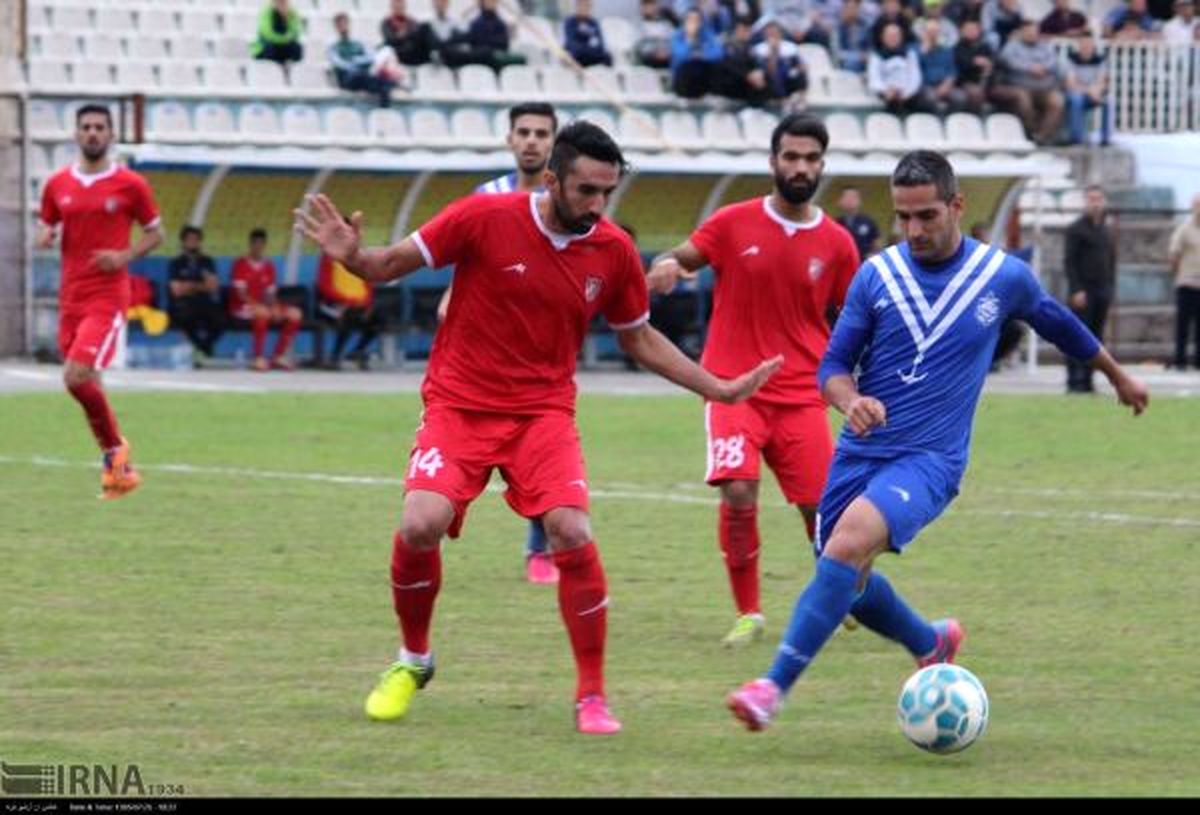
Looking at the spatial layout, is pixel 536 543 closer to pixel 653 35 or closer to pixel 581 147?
pixel 581 147

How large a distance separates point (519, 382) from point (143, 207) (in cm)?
832

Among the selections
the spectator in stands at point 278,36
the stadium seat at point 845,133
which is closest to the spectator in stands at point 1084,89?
the stadium seat at point 845,133

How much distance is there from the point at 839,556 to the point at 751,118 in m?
24.0

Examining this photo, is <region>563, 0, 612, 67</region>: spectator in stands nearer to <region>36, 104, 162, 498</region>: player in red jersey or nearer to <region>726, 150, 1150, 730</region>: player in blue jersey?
<region>36, 104, 162, 498</region>: player in red jersey

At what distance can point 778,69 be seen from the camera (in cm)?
3294

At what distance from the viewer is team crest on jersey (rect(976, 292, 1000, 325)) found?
9109mm

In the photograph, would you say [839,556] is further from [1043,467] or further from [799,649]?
[1043,467]

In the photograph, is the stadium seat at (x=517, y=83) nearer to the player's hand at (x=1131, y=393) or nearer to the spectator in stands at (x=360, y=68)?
the spectator in stands at (x=360, y=68)

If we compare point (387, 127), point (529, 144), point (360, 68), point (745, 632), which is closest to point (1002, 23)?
point (360, 68)

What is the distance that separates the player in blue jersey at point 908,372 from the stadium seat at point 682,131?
2252 centimetres

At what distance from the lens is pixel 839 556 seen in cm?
880

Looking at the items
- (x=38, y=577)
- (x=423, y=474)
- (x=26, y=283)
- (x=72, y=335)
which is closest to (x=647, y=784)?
(x=423, y=474)

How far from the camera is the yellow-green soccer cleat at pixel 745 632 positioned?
11.2 meters

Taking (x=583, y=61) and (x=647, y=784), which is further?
(x=583, y=61)
